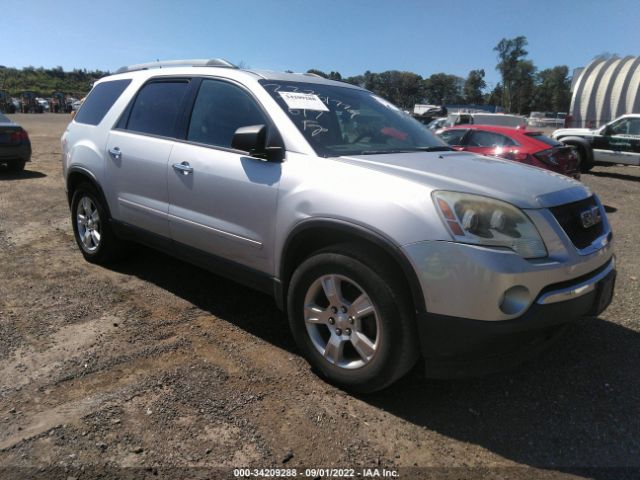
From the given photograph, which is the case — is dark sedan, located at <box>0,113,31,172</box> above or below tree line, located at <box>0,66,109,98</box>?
below

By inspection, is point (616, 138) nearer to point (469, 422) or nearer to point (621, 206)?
point (621, 206)

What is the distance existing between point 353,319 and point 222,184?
1302 millimetres

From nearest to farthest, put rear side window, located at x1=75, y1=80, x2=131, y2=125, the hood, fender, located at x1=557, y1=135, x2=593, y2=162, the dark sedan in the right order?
1. the hood
2. rear side window, located at x1=75, y1=80, x2=131, y2=125
3. the dark sedan
4. fender, located at x1=557, y1=135, x2=593, y2=162

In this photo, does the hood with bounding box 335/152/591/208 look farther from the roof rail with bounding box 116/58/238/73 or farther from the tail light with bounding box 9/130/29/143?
the tail light with bounding box 9/130/29/143

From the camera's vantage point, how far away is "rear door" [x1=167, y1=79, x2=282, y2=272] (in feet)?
10.2

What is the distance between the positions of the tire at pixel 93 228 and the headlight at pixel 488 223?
334cm

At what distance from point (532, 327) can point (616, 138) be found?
47.3 ft

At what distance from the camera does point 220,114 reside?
3547 mm

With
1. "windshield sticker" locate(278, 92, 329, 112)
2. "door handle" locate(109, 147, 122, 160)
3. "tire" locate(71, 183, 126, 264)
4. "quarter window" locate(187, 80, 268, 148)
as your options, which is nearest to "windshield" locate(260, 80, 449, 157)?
"windshield sticker" locate(278, 92, 329, 112)

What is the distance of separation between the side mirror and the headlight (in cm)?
108

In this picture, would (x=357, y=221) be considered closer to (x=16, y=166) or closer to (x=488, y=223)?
(x=488, y=223)

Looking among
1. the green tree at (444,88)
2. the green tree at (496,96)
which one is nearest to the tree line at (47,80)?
the green tree at (444,88)

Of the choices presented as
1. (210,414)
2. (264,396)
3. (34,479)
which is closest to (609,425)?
(264,396)

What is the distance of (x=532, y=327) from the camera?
2.37m
